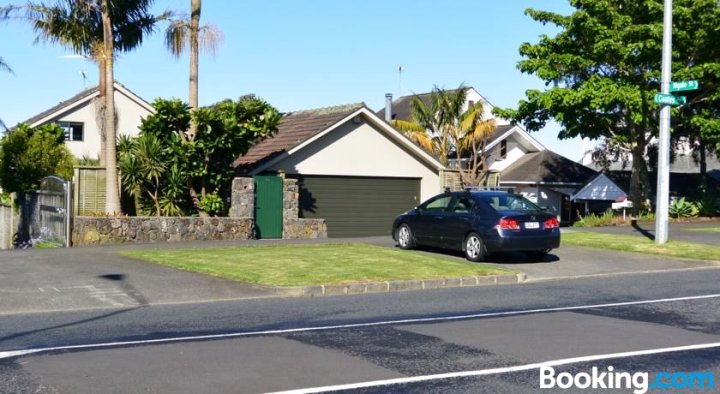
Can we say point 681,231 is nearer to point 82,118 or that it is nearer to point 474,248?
point 474,248

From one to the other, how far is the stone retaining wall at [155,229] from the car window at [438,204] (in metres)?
6.34

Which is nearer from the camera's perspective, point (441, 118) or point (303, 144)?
point (303, 144)

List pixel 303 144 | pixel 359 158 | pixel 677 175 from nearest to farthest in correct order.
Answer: pixel 303 144, pixel 359 158, pixel 677 175

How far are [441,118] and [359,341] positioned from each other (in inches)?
1241

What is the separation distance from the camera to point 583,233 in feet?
76.5

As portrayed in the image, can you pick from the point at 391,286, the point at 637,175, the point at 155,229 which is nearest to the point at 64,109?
the point at 155,229

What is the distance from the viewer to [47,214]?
22.8m

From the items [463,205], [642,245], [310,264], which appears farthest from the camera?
[642,245]

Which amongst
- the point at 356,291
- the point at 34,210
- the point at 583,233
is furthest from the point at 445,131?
the point at 356,291

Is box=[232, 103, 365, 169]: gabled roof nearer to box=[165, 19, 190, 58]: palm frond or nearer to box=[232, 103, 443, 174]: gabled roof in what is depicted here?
box=[232, 103, 443, 174]: gabled roof

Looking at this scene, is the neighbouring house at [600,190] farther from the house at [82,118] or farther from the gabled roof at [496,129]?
the house at [82,118]

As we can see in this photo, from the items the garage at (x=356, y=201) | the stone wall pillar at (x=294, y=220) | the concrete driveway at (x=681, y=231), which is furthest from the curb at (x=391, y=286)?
the garage at (x=356, y=201)

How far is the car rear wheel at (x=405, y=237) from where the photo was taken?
63.7 feet

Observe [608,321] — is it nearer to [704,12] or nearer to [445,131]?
[704,12]
